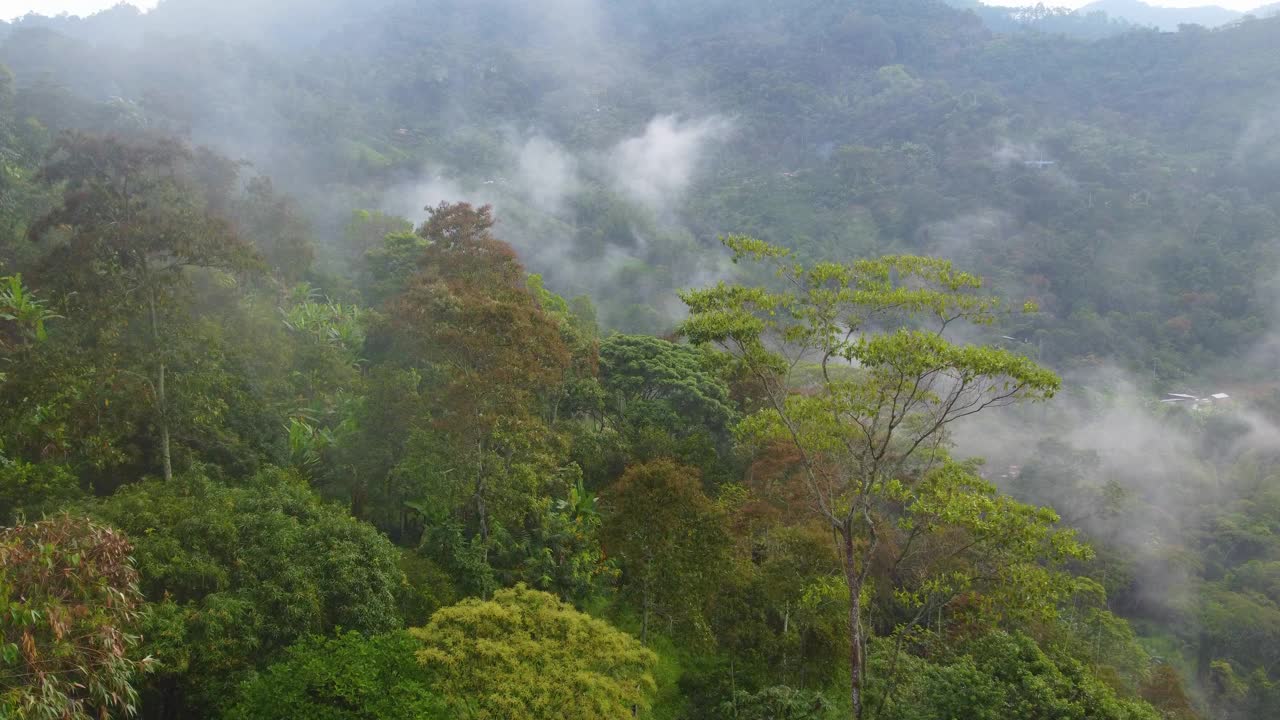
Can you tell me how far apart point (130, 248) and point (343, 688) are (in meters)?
7.69

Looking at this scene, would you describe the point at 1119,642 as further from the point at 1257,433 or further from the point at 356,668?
the point at 1257,433

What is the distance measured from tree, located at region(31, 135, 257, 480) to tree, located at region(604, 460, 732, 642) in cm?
726

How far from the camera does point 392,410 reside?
1416cm

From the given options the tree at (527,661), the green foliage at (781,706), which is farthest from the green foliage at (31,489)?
the green foliage at (781,706)

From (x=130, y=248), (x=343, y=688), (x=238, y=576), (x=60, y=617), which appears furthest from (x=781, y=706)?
(x=130, y=248)

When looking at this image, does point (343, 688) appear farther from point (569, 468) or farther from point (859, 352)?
point (569, 468)

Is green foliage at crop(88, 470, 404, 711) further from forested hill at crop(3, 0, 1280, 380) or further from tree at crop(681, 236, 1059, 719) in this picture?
forested hill at crop(3, 0, 1280, 380)

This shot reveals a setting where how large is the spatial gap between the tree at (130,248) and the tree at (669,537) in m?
7.26

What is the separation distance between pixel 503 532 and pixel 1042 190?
69405 mm

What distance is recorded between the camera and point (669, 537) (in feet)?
39.1

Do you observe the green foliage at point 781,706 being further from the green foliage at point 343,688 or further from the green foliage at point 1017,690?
the green foliage at point 343,688

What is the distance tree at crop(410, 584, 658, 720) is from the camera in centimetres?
792

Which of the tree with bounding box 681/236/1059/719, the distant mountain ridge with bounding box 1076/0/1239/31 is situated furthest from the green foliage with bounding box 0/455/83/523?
the distant mountain ridge with bounding box 1076/0/1239/31

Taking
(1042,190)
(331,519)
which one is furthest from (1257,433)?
(331,519)
